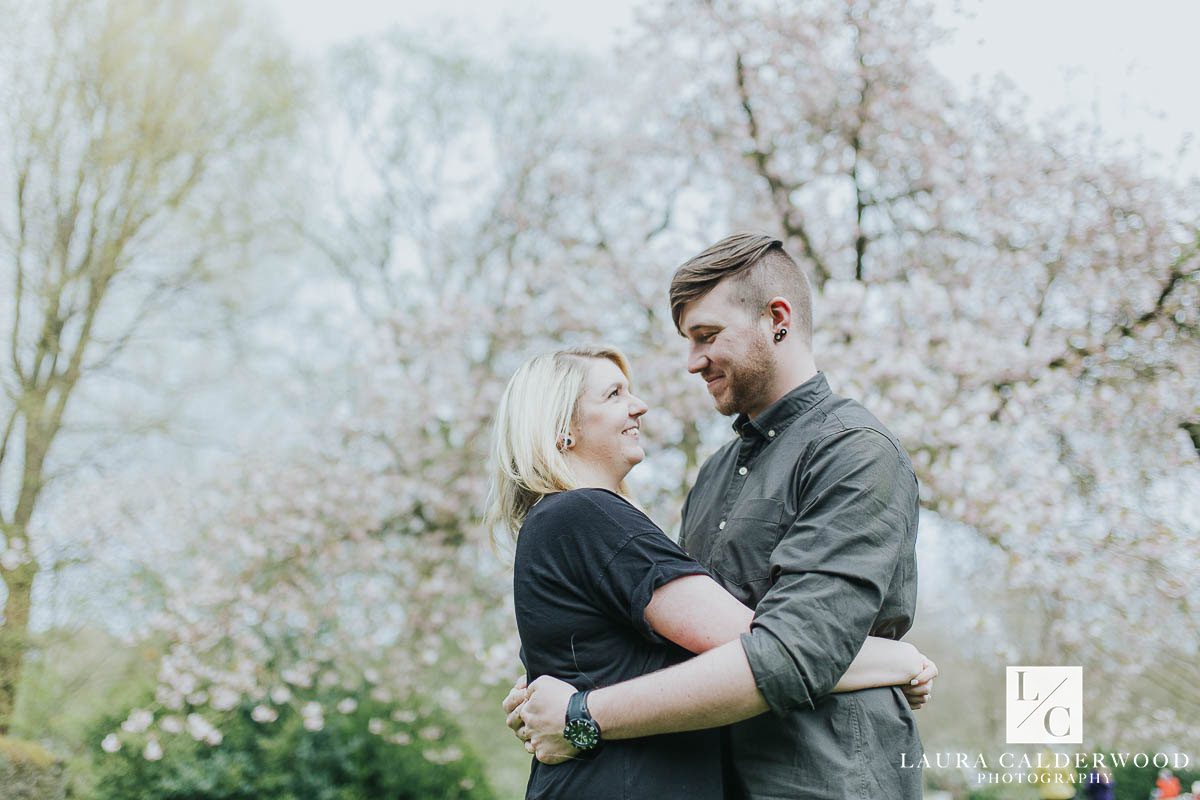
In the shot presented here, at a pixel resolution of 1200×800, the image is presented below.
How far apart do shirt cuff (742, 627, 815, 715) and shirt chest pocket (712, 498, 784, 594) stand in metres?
0.32

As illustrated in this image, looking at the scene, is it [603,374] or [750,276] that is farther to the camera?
[603,374]

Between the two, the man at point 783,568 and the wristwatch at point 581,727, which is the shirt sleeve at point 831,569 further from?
the wristwatch at point 581,727

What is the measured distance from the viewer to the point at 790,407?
228 cm

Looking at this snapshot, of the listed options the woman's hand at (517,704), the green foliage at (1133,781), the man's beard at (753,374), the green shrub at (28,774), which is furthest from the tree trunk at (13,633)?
the green foliage at (1133,781)

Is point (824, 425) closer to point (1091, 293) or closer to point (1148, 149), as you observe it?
point (1091, 293)

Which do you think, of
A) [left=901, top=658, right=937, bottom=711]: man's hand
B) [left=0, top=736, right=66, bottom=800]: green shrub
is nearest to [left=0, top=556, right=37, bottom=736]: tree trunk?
[left=0, top=736, right=66, bottom=800]: green shrub

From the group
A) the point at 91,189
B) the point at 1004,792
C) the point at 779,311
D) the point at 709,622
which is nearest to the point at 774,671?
the point at 709,622

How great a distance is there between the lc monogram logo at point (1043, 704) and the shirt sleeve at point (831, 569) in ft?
4.99

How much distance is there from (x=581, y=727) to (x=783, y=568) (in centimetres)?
→ 51

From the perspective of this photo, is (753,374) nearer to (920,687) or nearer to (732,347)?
(732,347)

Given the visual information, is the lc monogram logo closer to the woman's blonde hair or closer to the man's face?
the man's face

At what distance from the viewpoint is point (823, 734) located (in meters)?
1.97

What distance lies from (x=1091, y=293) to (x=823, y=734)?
Result: 5068 millimetres

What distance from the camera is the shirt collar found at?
2270 millimetres
